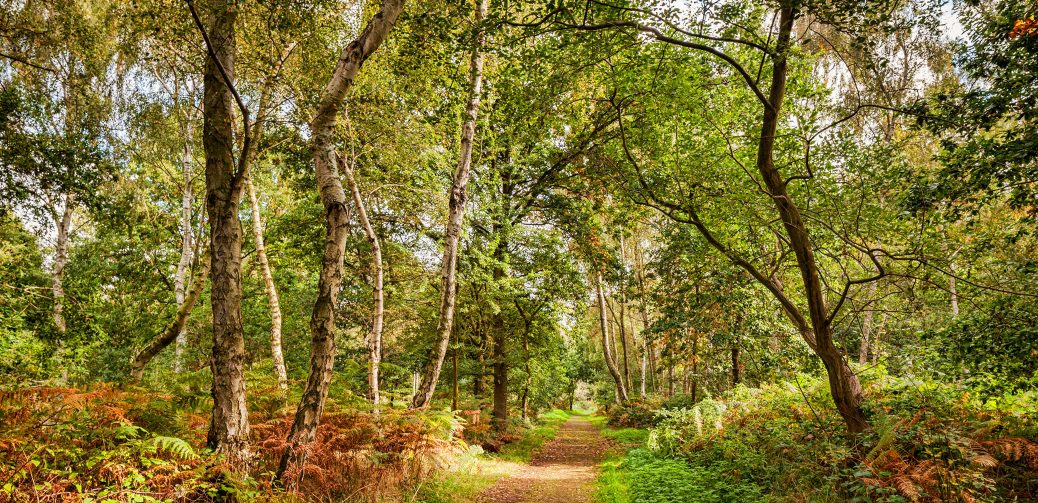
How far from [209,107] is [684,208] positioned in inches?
255

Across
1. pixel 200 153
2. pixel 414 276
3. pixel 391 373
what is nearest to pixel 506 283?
pixel 414 276

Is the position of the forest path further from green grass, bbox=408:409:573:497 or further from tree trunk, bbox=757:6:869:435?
tree trunk, bbox=757:6:869:435

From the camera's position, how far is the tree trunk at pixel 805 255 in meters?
5.57

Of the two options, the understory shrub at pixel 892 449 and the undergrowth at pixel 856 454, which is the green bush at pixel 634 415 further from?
the understory shrub at pixel 892 449

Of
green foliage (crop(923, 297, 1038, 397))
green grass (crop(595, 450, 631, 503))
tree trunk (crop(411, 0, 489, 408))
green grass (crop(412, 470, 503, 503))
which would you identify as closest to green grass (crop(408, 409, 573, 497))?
green grass (crop(412, 470, 503, 503))

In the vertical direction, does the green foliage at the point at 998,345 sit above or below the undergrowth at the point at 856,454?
above

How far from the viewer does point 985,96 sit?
5047 millimetres

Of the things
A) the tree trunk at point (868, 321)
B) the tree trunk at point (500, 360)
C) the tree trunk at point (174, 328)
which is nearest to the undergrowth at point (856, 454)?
the tree trunk at point (868, 321)

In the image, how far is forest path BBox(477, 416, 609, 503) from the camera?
7.82m

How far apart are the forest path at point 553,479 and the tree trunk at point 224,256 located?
4198mm

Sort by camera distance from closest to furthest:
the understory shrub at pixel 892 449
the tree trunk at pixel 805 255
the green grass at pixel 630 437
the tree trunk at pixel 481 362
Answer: the understory shrub at pixel 892 449, the tree trunk at pixel 805 255, the tree trunk at pixel 481 362, the green grass at pixel 630 437

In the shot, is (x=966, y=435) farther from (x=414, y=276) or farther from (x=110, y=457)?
(x=414, y=276)

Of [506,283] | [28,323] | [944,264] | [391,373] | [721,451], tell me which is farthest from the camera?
[391,373]

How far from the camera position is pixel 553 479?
972cm
